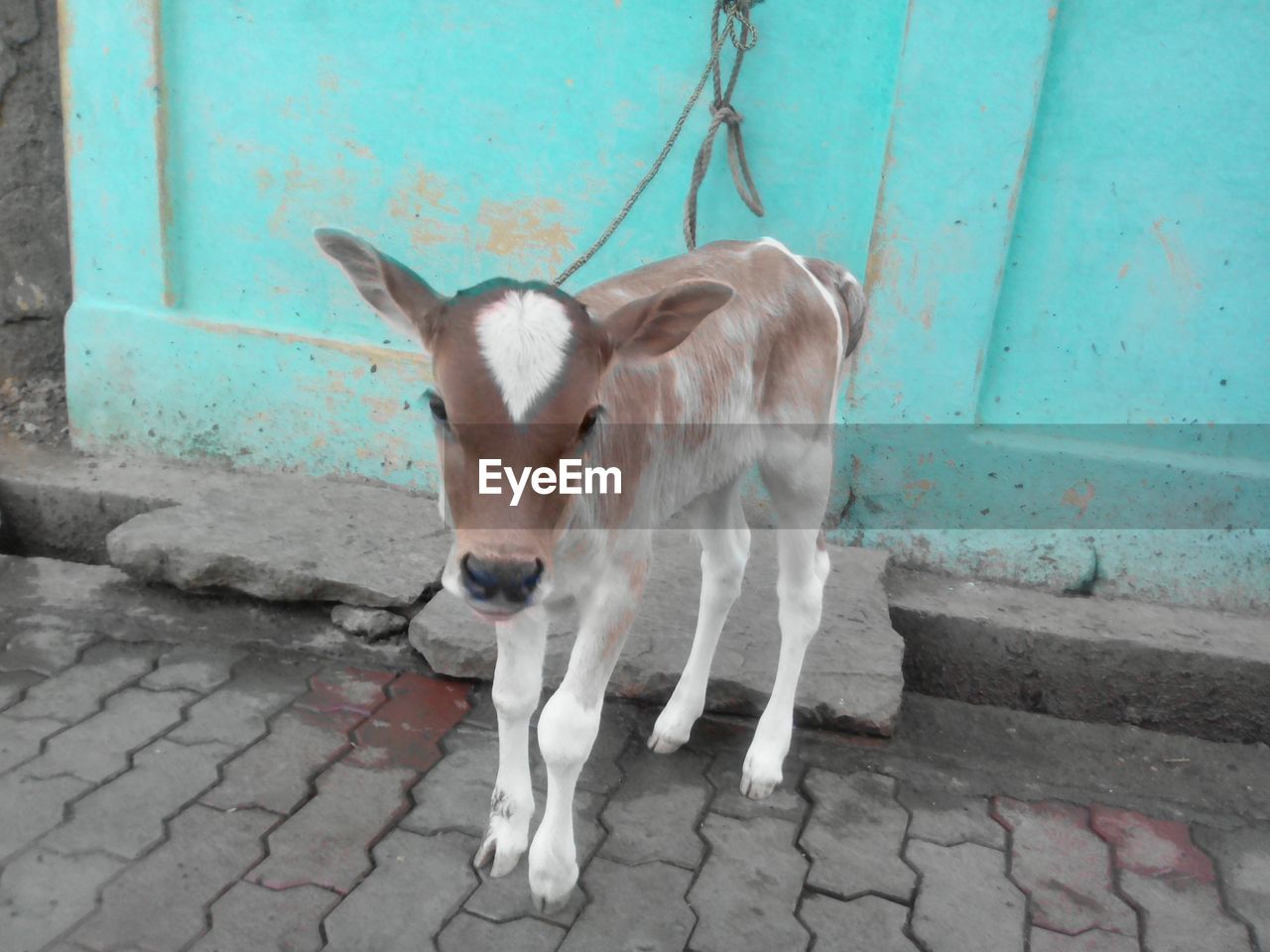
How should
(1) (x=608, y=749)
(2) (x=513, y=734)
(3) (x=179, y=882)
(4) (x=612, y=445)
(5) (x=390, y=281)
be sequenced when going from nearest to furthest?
(5) (x=390, y=281) → (4) (x=612, y=445) → (3) (x=179, y=882) → (2) (x=513, y=734) → (1) (x=608, y=749)

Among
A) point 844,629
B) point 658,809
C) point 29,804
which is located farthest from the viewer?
point 844,629

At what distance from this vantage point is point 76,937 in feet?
8.23

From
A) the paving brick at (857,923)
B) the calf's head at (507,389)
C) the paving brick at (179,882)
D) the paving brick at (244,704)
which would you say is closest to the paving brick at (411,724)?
the paving brick at (244,704)

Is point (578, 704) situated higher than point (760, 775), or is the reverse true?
point (578, 704)

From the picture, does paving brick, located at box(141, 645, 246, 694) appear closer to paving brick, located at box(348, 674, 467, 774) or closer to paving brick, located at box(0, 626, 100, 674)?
paving brick, located at box(0, 626, 100, 674)

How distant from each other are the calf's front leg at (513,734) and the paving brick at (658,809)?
0.95 feet

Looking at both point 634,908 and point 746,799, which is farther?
point 746,799

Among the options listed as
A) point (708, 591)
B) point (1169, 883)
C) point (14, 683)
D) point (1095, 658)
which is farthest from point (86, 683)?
point (1095, 658)

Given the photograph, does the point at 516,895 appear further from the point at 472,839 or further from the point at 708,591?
the point at 708,591

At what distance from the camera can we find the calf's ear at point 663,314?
7.28 ft

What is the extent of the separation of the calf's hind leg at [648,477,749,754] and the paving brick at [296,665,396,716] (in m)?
0.98

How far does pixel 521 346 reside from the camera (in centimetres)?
205

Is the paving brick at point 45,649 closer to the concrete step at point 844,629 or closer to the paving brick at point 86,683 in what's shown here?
the paving brick at point 86,683

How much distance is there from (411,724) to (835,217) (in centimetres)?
249
